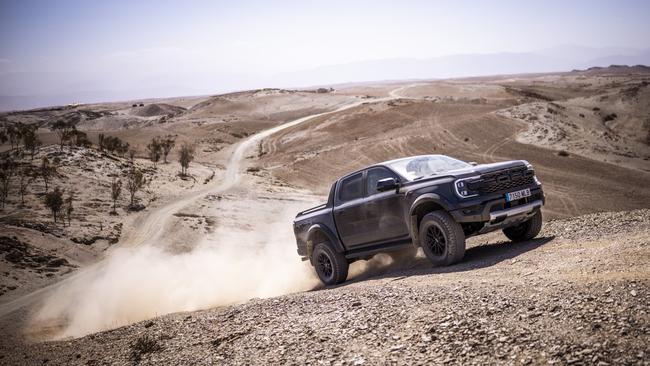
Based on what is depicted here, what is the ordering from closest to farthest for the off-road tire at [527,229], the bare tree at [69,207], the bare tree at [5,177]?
the off-road tire at [527,229]
the bare tree at [69,207]
the bare tree at [5,177]

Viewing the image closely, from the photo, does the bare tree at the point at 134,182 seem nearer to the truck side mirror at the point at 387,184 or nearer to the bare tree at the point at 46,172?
the bare tree at the point at 46,172

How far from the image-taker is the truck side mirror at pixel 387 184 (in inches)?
372

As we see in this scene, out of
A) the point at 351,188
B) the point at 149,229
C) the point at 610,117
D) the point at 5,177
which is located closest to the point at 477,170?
the point at 351,188

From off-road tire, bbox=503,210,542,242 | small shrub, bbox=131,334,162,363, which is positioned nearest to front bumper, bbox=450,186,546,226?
off-road tire, bbox=503,210,542,242

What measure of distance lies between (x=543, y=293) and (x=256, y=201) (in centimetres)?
2398

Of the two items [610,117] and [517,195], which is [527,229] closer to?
[517,195]

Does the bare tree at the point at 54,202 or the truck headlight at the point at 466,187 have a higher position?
the truck headlight at the point at 466,187

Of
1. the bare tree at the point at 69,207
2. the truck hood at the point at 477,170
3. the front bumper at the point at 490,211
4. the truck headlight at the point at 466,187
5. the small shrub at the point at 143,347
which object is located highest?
the truck hood at the point at 477,170

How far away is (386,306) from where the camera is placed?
23.1 feet

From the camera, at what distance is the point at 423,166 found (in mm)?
10070

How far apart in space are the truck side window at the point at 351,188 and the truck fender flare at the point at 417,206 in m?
1.38

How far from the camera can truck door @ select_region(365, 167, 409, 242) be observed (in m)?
9.72

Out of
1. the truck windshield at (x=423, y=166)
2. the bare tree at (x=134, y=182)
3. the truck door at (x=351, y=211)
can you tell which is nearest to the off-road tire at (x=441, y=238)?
the truck windshield at (x=423, y=166)

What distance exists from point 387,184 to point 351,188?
1347mm
